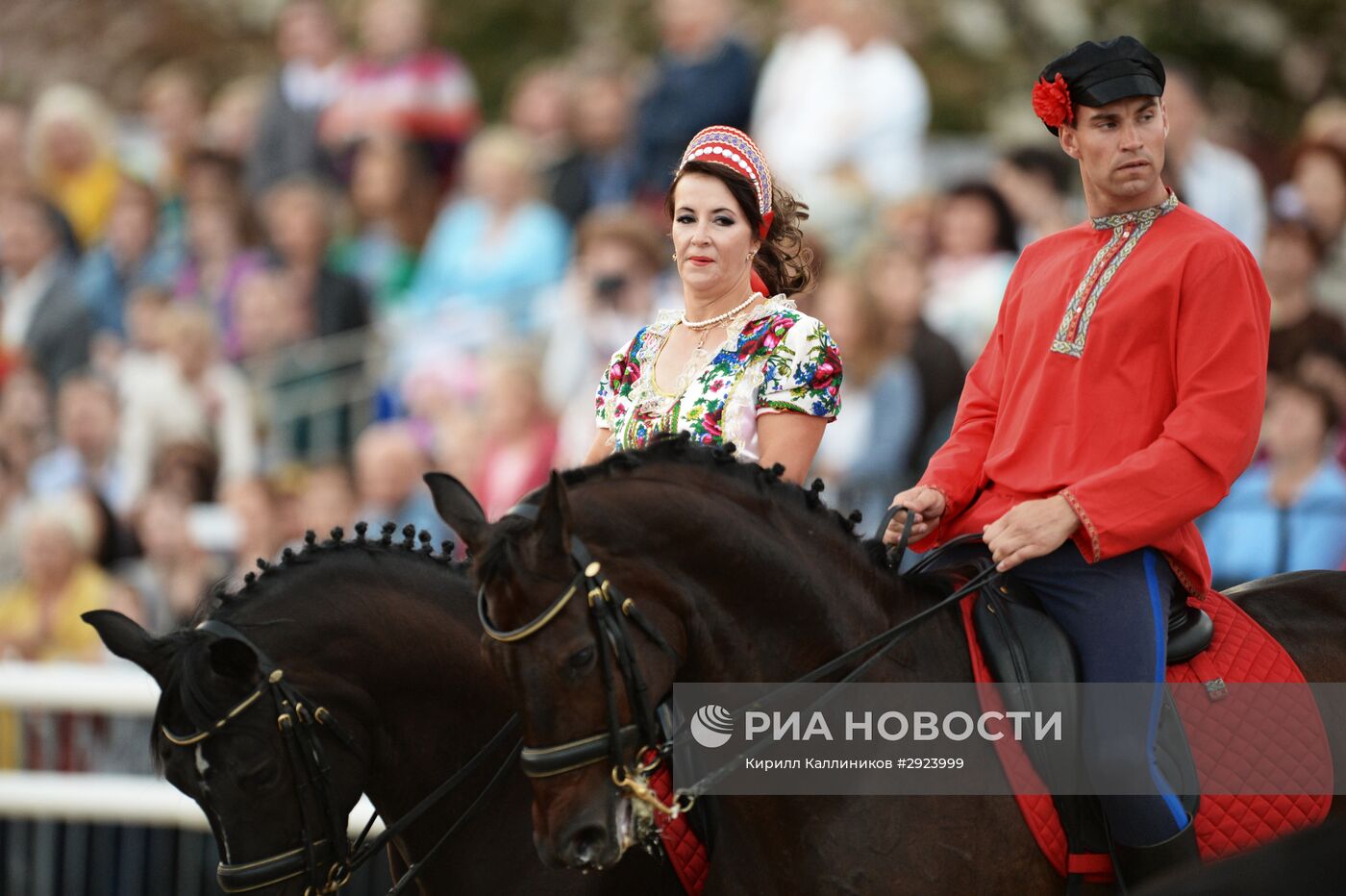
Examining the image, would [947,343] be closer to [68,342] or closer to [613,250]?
[613,250]

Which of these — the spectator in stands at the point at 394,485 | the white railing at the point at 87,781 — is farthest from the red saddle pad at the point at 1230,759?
the spectator in stands at the point at 394,485

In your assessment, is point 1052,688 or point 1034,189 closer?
point 1052,688

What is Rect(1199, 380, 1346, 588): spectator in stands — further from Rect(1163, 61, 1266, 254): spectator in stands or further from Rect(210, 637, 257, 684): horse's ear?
Rect(210, 637, 257, 684): horse's ear

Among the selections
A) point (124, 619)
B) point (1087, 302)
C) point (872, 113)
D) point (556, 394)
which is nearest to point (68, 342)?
A: point (556, 394)

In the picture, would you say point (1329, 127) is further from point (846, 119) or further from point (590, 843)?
point (590, 843)

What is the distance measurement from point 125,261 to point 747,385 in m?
10.7

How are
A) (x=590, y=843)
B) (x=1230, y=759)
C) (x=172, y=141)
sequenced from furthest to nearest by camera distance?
(x=172, y=141) < (x=1230, y=759) < (x=590, y=843)

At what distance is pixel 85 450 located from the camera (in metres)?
12.2

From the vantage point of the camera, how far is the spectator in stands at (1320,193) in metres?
9.65

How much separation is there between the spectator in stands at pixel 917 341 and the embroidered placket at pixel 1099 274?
4733 mm

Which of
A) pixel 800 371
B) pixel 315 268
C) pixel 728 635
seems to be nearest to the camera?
pixel 728 635

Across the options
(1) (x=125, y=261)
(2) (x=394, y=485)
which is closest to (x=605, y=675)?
(2) (x=394, y=485)

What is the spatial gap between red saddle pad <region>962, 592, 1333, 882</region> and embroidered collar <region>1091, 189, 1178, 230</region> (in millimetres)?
948

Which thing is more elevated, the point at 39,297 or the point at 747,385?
the point at 39,297
